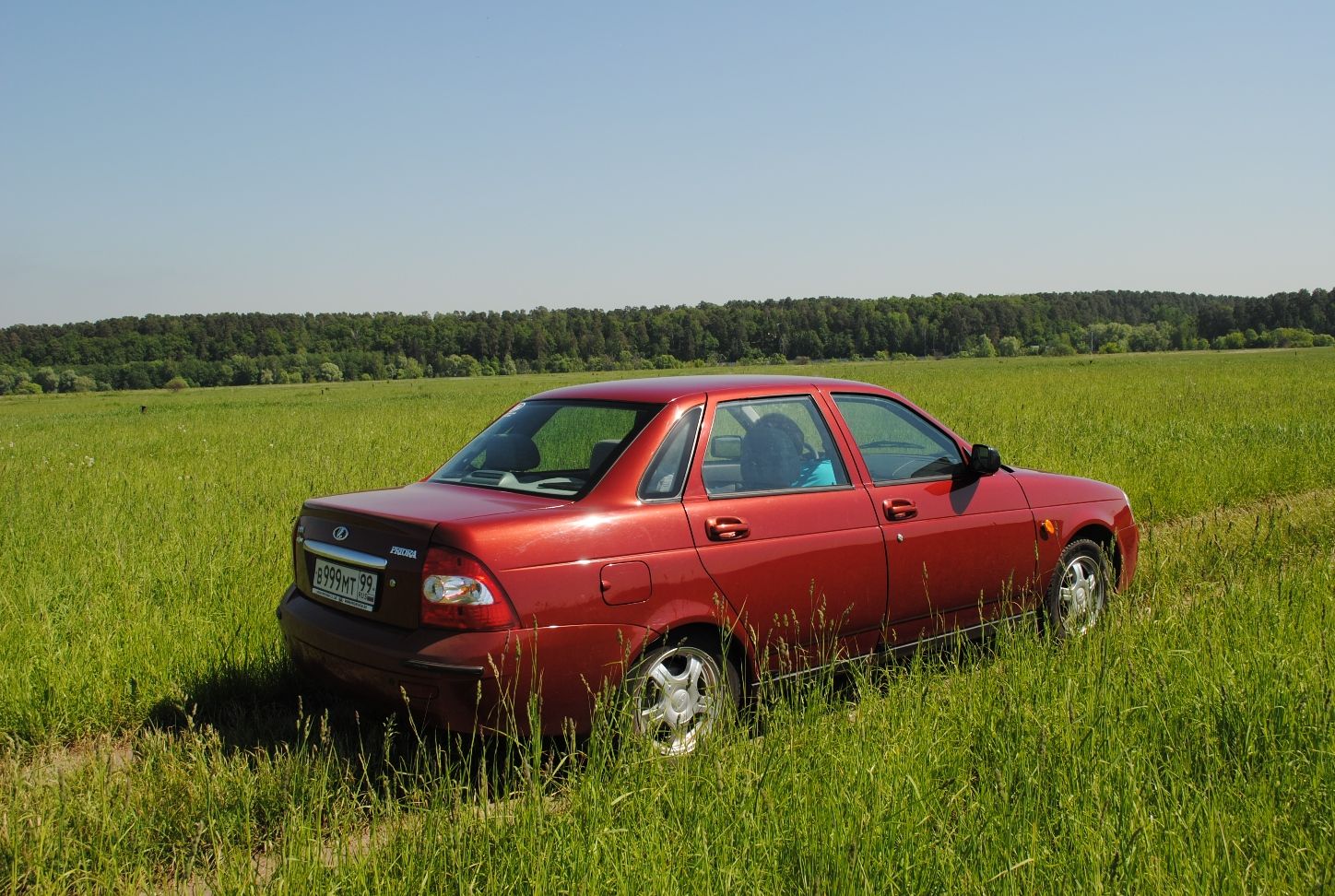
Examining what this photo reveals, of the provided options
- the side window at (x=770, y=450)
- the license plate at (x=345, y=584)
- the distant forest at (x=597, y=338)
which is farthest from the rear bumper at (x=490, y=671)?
the distant forest at (x=597, y=338)

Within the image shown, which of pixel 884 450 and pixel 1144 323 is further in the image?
pixel 1144 323

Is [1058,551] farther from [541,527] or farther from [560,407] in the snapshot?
[541,527]

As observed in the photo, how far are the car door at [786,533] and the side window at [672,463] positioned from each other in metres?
0.06

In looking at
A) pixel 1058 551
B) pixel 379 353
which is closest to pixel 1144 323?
pixel 379 353

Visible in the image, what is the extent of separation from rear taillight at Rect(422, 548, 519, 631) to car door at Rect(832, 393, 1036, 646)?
198 cm

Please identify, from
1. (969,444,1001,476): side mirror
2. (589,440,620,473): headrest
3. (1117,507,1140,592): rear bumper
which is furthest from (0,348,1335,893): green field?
(589,440,620,473): headrest

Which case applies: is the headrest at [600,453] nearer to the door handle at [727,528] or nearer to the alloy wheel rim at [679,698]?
the door handle at [727,528]

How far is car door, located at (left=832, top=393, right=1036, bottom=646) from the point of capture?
4781 millimetres

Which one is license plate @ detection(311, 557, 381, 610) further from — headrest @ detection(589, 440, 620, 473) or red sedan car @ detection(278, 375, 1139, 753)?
headrest @ detection(589, 440, 620, 473)

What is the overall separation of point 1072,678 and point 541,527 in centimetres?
210

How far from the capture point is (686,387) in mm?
4680

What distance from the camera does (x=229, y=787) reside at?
368cm

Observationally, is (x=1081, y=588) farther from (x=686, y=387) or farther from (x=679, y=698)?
(x=679, y=698)

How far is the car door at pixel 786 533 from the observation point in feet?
13.6
